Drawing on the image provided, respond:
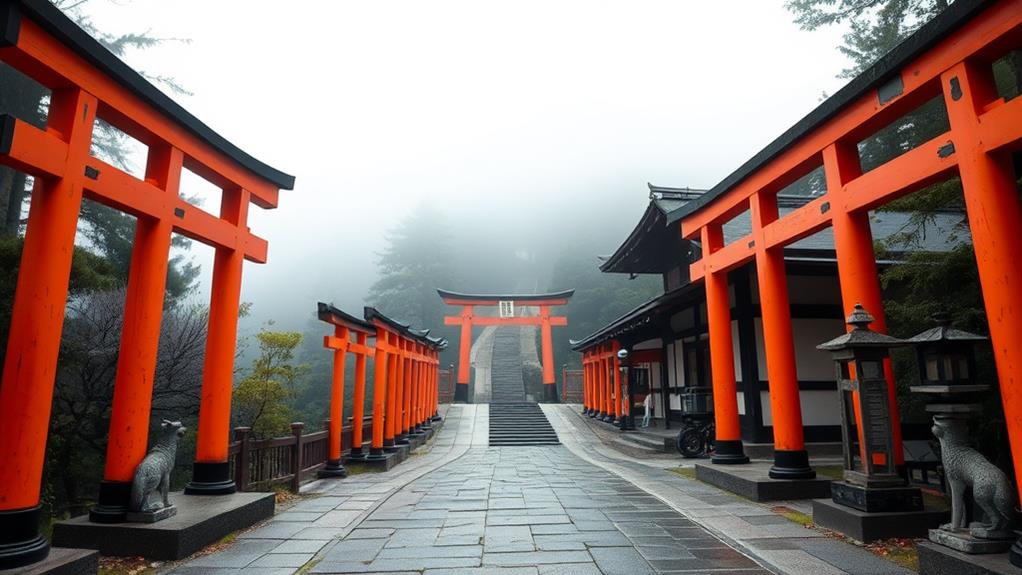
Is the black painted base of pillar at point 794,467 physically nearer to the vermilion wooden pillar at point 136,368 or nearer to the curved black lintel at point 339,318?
the curved black lintel at point 339,318

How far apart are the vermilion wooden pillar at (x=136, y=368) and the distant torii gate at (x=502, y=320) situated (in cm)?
1863

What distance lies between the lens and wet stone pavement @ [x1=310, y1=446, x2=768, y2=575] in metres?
3.96

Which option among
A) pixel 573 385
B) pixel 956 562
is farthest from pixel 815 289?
pixel 573 385

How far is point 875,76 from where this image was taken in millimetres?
4766

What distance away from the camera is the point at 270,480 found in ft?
23.3

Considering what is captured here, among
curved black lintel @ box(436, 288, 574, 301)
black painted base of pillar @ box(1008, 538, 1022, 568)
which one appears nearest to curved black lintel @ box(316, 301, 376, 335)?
black painted base of pillar @ box(1008, 538, 1022, 568)

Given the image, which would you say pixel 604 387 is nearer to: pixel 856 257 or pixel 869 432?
pixel 856 257

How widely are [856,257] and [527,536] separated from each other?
13.5ft

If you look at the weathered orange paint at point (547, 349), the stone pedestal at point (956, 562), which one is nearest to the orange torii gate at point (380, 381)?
the stone pedestal at point (956, 562)

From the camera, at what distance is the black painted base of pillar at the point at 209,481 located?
5723 millimetres

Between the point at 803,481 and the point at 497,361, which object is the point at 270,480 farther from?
the point at 497,361

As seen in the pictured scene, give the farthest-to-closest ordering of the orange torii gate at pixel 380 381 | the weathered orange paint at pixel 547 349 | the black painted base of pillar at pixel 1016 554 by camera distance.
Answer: the weathered orange paint at pixel 547 349 < the orange torii gate at pixel 380 381 < the black painted base of pillar at pixel 1016 554

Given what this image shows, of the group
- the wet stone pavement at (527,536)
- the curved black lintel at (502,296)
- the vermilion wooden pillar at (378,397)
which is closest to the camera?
the wet stone pavement at (527,536)

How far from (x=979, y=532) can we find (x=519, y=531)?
3.42 metres
